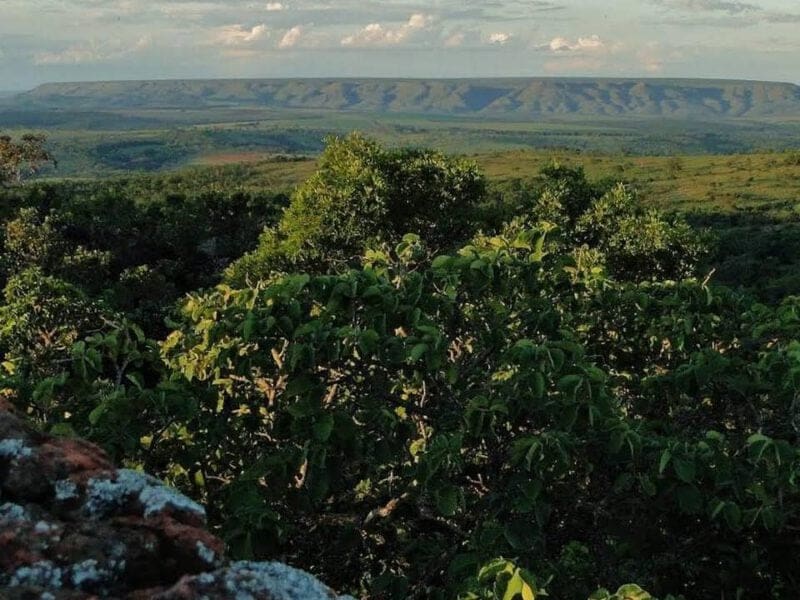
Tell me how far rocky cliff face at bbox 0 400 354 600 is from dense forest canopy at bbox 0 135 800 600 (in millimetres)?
2015

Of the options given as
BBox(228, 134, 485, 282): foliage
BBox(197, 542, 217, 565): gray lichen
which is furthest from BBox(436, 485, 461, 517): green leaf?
BBox(228, 134, 485, 282): foliage

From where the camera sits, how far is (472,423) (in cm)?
754

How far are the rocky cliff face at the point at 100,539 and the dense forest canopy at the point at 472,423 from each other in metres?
2.02

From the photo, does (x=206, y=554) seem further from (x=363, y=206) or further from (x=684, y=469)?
(x=363, y=206)

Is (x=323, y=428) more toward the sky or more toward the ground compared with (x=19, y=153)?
more toward the ground

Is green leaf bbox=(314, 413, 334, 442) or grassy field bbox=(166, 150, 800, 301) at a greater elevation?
green leaf bbox=(314, 413, 334, 442)

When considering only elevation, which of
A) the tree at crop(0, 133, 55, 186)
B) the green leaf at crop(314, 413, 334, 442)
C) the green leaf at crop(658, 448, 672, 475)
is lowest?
the green leaf at crop(658, 448, 672, 475)

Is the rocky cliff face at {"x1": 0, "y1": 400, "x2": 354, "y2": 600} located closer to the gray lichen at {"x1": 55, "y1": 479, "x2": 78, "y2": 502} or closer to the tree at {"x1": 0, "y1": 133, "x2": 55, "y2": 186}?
the gray lichen at {"x1": 55, "y1": 479, "x2": 78, "y2": 502}

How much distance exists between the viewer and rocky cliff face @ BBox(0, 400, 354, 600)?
3.77 m

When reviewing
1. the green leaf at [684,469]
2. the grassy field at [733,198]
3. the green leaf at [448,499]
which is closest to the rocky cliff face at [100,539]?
the green leaf at [448,499]

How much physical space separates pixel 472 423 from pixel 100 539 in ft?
13.7

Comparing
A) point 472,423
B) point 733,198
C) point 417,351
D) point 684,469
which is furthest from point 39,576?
point 733,198

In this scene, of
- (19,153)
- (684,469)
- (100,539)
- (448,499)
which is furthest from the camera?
(19,153)

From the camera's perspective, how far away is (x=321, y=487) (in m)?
7.38
